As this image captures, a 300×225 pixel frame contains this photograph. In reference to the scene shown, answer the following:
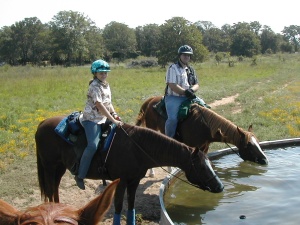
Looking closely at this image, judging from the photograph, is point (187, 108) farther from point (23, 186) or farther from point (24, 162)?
point (24, 162)

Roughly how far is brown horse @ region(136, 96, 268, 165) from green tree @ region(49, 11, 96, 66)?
63.1 meters

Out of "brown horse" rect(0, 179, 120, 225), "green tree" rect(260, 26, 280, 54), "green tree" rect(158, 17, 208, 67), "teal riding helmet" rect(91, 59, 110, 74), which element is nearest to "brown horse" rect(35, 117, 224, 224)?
"teal riding helmet" rect(91, 59, 110, 74)

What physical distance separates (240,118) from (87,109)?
9515mm

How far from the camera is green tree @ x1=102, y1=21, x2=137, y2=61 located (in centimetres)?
8662

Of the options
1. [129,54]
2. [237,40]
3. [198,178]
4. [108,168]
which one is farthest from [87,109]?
[129,54]

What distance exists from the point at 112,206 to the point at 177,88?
8.51ft

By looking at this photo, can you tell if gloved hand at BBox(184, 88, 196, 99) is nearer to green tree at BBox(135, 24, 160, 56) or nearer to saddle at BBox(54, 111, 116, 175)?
saddle at BBox(54, 111, 116, 175)

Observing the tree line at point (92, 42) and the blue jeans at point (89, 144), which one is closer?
the blue jeans at point (89, 144)

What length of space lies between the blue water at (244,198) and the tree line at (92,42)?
4301cm

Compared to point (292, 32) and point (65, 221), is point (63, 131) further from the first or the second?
point (292, 32)

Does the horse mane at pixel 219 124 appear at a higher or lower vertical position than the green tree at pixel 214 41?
lower

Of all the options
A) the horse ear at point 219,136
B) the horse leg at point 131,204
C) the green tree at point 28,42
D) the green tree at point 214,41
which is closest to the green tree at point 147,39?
the green tree at point 214,41

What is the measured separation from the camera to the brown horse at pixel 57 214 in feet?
5.17

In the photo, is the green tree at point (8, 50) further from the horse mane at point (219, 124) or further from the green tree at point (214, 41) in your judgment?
the horse mane at point (219, 124)
